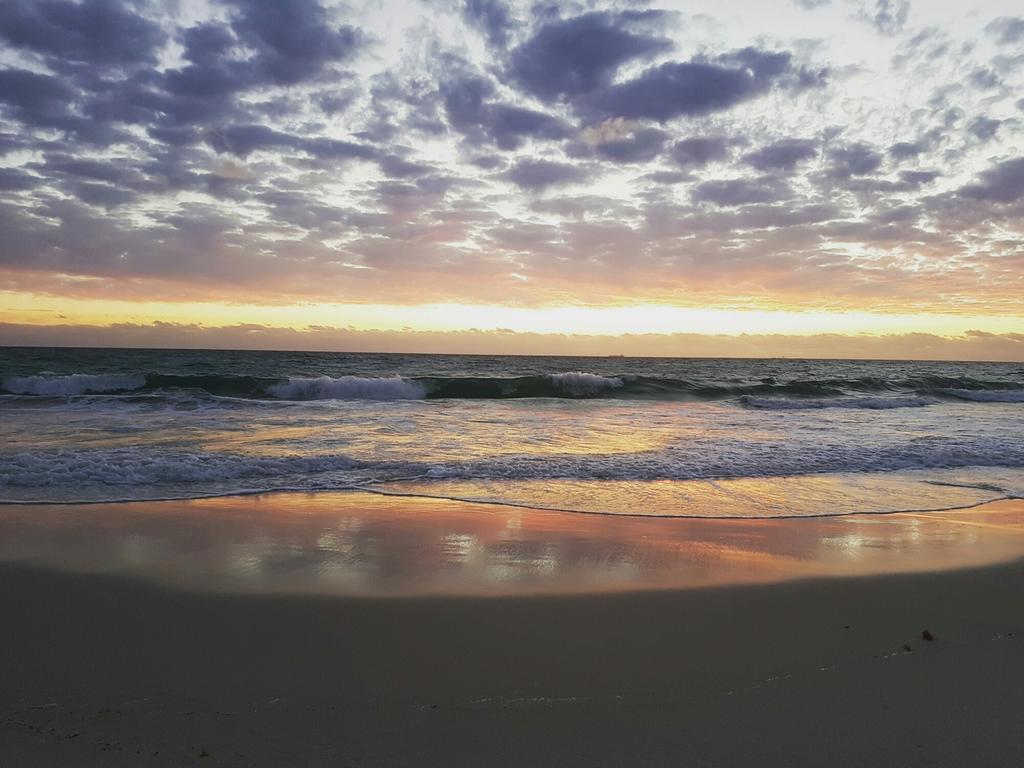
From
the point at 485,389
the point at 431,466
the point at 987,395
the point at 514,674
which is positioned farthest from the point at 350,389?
the point at 987,395

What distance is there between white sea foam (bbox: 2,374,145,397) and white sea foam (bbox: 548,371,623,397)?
18388mm

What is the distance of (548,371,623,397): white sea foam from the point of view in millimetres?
30375

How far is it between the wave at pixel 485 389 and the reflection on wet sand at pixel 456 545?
18.4 meters

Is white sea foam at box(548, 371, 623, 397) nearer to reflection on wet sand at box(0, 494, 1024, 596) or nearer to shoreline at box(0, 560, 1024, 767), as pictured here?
reflection on wet sand at box(0, 494, 1024, 596)

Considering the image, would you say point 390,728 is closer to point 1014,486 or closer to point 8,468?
point 8,468

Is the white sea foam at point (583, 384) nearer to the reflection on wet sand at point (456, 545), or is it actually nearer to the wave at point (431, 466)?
the wave at point (431, 466)

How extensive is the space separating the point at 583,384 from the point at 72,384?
71.7ft

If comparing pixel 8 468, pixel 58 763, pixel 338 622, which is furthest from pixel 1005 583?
pixel 8 468

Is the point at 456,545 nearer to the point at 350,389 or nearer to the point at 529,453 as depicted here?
the point at 529,453

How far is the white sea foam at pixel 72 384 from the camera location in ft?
85.4

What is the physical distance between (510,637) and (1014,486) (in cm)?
935

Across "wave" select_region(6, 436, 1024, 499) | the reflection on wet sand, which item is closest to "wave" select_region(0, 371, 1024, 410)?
"wave" select_region(6, 436, 1024, 499)

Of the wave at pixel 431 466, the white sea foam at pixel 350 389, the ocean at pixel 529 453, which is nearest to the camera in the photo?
the ocean at pixel 529 453

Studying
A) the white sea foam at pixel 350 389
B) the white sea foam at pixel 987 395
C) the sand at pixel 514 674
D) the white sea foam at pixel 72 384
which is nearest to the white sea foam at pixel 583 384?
the white sea foam at pixel 350 389
